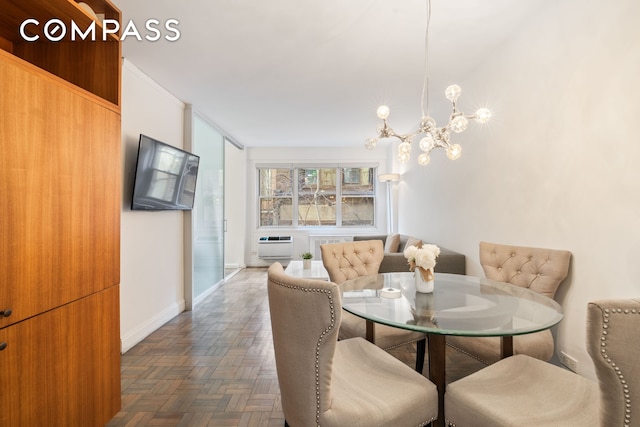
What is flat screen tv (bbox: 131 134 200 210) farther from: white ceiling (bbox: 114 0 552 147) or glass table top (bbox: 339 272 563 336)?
glass table top (bbox: 339 272 563 336)

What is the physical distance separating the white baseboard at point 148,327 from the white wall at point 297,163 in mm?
2970

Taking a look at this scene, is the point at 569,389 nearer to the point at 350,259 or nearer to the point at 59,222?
the point at 350,259

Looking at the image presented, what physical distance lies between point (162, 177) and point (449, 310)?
2.90 metres

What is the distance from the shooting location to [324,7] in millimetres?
1978

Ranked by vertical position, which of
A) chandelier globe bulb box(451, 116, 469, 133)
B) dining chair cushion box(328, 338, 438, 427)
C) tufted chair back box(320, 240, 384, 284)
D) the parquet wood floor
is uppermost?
chandelier globe bulb box(451, 116, 469, 133)

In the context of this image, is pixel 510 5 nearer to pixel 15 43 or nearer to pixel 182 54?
pixel 182 54

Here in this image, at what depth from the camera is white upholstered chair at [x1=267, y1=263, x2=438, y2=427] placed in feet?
3.61

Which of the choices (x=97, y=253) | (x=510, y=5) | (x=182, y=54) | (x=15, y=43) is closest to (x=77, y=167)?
(x=97, y=253)

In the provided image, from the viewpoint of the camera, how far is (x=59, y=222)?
1293 millimetres

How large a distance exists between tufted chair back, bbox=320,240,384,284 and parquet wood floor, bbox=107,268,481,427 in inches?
32.2

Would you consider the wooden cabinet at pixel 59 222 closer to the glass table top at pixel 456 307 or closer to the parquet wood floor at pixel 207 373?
the parquet wood floor at pixel 207 373

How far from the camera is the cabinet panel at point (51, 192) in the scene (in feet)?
3.64

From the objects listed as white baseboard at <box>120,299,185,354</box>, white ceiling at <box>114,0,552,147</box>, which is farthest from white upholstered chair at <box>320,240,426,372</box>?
white baseboard at <box>120,299,185,354</box>

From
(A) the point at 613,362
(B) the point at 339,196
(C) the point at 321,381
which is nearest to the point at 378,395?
A: (C) the point at 321,381
